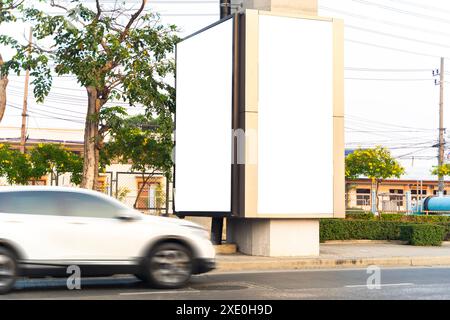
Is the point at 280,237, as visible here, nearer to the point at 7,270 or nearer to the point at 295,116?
the point at 295,116

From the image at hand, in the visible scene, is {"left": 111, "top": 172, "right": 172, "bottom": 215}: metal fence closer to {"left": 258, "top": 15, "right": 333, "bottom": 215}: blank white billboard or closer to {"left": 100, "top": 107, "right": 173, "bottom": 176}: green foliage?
{"left": 100, "top": 107, "right": 173, "bottom": 176}: green foliage

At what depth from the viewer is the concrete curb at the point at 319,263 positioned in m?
15.8

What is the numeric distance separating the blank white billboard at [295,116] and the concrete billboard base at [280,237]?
1.39 ft

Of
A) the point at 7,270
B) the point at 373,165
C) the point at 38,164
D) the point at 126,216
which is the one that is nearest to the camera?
the point at 7,270

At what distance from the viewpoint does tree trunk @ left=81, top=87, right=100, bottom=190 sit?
2120 centimetres

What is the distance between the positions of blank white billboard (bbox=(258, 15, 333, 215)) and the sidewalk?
1418mm

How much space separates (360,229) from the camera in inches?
948

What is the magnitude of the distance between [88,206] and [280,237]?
7.64 metres

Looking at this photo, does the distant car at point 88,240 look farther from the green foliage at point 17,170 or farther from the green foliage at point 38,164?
the green foliage at point 17,170

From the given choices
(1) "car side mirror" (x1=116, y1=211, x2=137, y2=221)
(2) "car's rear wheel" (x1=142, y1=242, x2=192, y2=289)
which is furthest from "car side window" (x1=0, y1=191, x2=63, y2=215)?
(2) "car's rear wheel" (x1=142, y1=242, x2=192, y2=289)

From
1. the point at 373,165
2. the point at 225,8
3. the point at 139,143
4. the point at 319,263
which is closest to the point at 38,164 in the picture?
the point at 139,143

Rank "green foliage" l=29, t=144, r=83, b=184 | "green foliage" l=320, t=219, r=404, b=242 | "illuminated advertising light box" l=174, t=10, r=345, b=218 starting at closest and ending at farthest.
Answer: "illuminated advertising light box" l=174, t=10, r=345, b=218, "green foliage" l=320, t=219, r=404, b=242, "green foliage" l=29, t=144, r=83, b=184

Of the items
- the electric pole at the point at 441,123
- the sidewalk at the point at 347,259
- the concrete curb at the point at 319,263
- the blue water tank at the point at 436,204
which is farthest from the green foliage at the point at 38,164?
the electric pole at the point at 441,123
